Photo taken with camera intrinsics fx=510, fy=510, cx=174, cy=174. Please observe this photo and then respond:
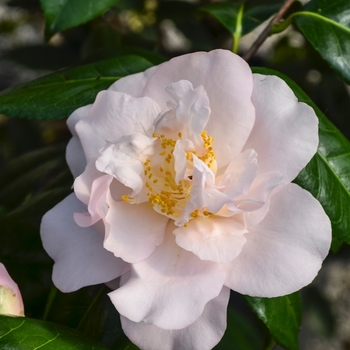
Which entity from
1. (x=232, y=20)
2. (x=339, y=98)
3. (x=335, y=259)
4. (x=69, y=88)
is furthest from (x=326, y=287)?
(x=69, y=88)

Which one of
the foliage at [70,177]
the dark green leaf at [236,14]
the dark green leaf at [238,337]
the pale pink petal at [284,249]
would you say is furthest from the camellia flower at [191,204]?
the dark green leaf at [238,337]

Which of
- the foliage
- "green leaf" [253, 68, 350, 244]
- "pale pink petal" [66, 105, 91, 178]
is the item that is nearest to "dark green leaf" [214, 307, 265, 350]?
the foliage

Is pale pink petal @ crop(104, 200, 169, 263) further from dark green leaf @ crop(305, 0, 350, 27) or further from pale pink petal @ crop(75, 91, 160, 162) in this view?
dark green leaf @ crop(305, 0, 350, 27)

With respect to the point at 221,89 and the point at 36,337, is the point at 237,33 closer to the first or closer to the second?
the point at 221,89

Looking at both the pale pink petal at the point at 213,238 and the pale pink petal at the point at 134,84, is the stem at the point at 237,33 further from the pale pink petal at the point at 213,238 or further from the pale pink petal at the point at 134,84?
the pale pink petal at the point at 213,238

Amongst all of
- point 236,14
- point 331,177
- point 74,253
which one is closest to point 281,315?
point 331,177

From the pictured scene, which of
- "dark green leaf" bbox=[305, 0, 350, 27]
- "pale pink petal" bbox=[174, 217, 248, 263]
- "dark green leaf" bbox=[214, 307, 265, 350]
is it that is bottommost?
"dark green leaf" bbox=[214, 307, 265, 350]
